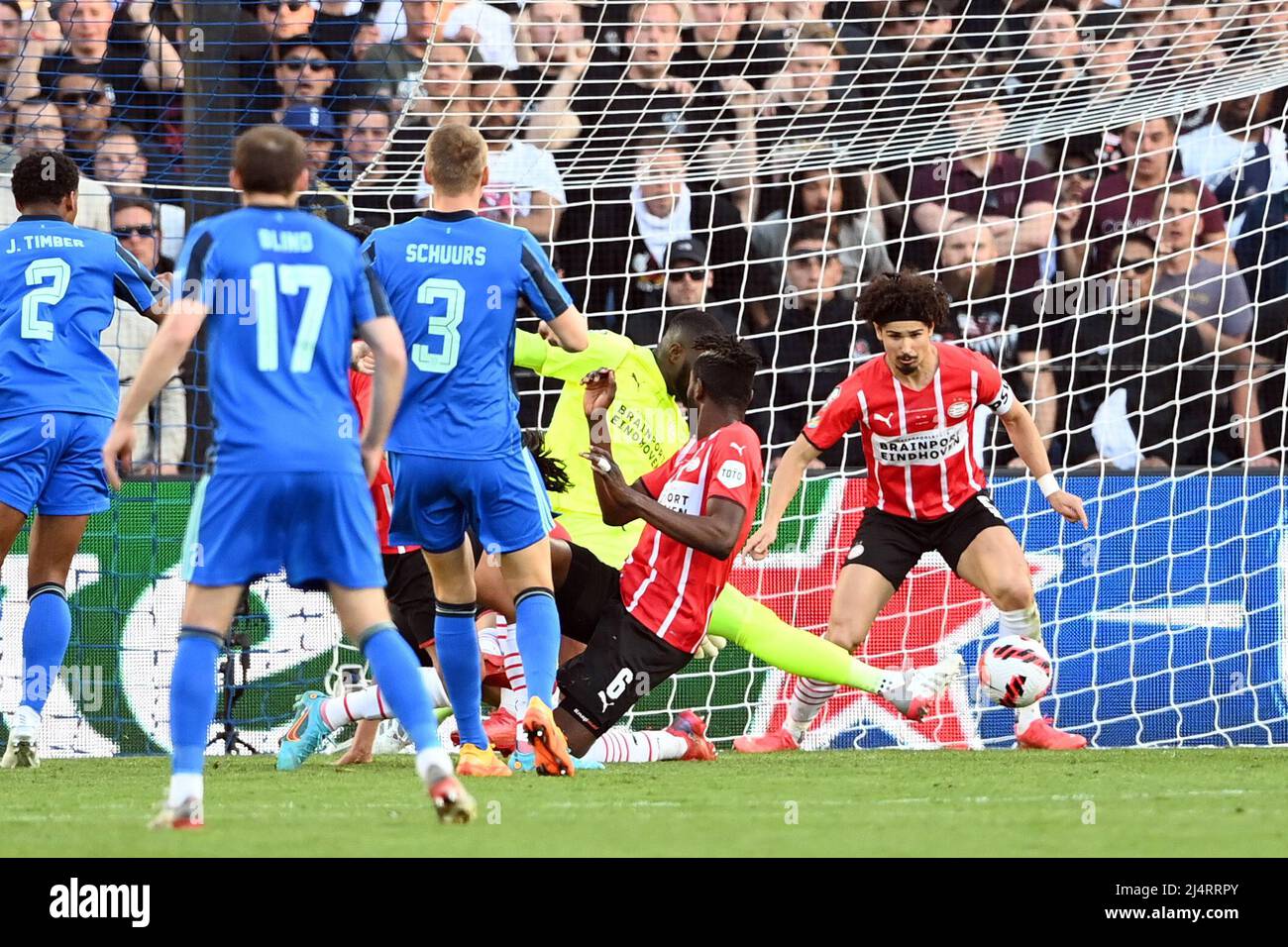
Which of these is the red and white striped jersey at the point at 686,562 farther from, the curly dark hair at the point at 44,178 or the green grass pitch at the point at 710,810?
the curly dark hair at the point at 44,178

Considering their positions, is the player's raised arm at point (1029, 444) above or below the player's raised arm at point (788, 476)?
above

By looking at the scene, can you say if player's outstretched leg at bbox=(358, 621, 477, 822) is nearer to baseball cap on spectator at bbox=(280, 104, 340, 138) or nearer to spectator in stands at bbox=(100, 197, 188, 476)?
baseball cap on spectator at bbox=(280, 104, 340, 138)

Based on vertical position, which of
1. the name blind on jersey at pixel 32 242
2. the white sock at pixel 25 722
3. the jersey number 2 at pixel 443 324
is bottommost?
the white sock at pixel 25 722

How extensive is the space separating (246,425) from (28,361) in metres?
2.71

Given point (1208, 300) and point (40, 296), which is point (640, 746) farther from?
point (1208, 300)

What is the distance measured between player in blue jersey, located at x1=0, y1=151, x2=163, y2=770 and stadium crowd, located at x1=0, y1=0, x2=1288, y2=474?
1043mm

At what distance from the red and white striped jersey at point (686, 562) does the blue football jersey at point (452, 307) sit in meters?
1.23

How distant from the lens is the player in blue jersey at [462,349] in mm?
5637

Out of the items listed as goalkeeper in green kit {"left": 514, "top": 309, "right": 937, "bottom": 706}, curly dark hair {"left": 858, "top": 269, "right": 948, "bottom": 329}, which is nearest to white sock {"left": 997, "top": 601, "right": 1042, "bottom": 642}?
goalkeeper in green kit {"left": 514, "top": 309, "right": 937, "bottom": 706}

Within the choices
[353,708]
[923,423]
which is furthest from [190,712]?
[923,423]

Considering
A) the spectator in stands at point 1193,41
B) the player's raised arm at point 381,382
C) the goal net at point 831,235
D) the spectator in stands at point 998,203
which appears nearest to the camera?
the player's raised arm at point 381,382

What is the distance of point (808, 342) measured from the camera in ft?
32.2

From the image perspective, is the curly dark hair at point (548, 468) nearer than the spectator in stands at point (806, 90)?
Yes

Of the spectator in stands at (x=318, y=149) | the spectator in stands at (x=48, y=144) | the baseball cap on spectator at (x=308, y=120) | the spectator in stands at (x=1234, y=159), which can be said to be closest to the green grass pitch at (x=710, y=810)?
the spectator in stands at (x=318, y=149)
